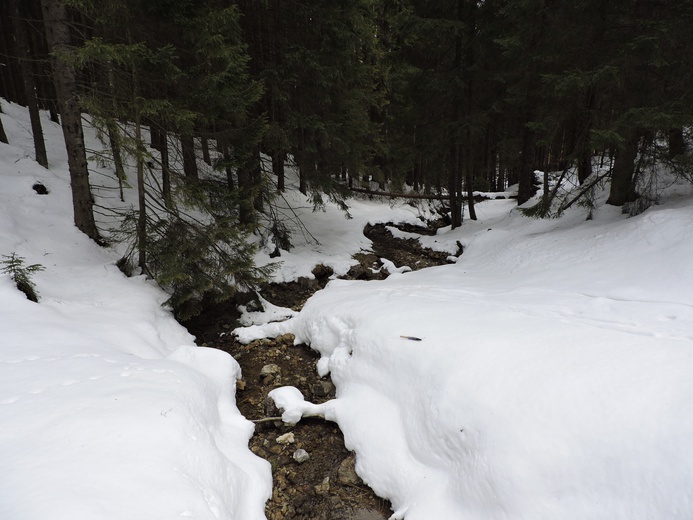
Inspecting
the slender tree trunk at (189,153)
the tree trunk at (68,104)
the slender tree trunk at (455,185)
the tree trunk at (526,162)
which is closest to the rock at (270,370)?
the slender tree trunk at (189,153)

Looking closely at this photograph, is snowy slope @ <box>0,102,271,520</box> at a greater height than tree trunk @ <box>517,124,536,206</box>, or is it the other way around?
tree trunk @ <box>517,124,536,206</box>

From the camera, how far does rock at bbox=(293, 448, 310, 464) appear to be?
4234 mm

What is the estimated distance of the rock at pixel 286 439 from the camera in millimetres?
4520

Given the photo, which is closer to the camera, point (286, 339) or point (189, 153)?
point (286, 339)

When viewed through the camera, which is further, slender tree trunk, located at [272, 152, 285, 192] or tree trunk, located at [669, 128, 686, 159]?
slender tree trunk, located at [272, 152, 285, 192]

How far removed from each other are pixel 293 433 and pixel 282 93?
27.5 feet

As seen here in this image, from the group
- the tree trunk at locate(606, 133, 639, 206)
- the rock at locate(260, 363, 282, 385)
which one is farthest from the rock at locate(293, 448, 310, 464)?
the tree trunk at locate(606, 133, 639, 206)

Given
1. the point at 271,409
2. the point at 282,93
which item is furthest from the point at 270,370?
the point at 282,93

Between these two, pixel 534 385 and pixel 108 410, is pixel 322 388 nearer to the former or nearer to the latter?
pixel 108 410

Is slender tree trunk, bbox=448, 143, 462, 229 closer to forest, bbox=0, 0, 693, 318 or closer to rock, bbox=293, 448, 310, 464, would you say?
forest, bbox=0, 0, 693, 318

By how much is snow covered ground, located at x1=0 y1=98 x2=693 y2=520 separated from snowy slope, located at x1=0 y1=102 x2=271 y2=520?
0.06ft

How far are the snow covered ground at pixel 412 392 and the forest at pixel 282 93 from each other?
1447 mm

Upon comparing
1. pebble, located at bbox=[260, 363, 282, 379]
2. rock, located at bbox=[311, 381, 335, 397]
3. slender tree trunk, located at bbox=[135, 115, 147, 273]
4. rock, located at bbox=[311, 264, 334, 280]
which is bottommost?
pebble, located at bbox=[260, 363, 282, 379]

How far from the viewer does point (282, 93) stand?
365 inches
